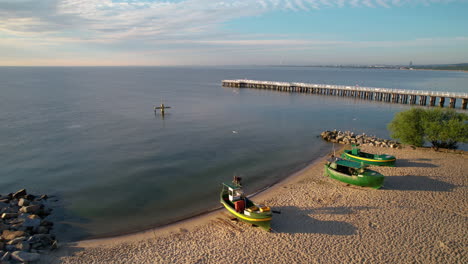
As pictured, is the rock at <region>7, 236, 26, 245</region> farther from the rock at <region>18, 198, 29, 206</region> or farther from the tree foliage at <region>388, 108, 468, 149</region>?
the tree foliage at <region>388, 108, 468, 149</region>

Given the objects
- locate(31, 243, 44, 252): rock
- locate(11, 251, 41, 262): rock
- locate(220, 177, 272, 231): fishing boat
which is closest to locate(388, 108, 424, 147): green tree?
locate(220, 177, 272, 231): fishing boat

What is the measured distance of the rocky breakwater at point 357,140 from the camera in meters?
33.4

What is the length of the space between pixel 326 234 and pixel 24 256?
14.9 meters

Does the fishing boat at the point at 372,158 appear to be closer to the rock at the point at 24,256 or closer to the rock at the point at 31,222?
the rock at the point at 24,256

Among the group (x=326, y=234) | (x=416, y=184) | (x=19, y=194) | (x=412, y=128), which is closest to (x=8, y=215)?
(x=19, y=194)

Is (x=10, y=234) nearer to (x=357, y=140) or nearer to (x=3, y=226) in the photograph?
(x=3, y=226)

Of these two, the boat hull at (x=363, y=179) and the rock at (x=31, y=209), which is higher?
the boat hull at (x=363, y=179)

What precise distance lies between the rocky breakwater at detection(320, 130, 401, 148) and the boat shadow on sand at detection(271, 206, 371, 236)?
17.4m

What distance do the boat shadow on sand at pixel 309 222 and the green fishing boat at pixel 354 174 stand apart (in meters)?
3.14

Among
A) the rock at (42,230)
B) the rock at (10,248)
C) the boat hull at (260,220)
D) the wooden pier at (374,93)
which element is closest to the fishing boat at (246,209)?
the boat hull at (260,220)

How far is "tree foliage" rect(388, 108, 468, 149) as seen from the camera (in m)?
28.8

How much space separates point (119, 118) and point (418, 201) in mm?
44973

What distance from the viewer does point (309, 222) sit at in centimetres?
1727

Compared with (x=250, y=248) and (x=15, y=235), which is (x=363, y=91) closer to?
(x=250, y=248)
